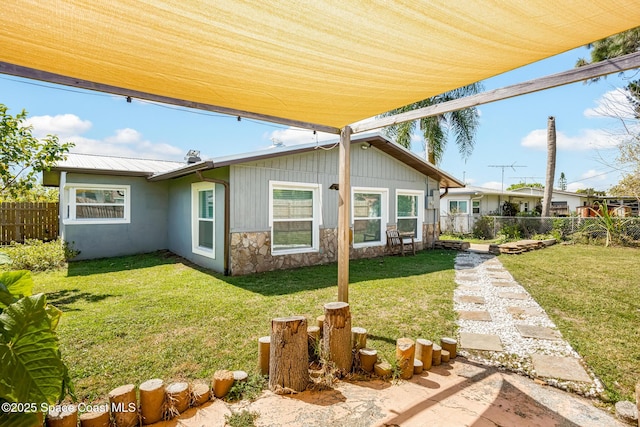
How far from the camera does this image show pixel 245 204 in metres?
6.83

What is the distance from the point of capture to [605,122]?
988cm

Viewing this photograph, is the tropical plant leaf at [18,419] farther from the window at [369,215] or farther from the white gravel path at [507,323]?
the window at [369,215]

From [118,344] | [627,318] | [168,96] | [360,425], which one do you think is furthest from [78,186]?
[627,318]

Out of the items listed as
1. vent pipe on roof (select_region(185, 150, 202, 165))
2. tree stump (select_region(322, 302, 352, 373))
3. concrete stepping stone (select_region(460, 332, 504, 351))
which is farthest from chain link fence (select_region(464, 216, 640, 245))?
tree stump (select_region(322, 302, 352, 373))

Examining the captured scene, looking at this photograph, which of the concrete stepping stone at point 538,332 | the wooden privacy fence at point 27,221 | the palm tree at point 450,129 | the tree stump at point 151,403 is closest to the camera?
the tree stump at point 151,403

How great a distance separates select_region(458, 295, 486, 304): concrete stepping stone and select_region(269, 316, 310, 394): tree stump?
11.3 feet

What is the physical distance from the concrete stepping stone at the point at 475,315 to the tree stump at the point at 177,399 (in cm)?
348

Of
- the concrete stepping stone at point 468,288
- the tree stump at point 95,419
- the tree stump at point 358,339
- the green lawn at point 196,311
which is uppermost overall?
the tree stump at point 358,339

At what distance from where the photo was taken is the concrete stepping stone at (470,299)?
500 centimetres

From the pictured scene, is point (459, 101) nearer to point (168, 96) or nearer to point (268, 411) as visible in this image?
point (168, 96)

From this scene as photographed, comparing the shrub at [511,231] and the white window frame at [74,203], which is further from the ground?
the white window frame at [74,203]

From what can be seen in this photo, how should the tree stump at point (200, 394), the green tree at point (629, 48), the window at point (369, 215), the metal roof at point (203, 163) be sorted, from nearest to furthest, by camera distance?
the tree stump at point (200, 394) < the metal roof at point (203, 163) < the window at point (369, 215) < the green tree at point (629, 48)

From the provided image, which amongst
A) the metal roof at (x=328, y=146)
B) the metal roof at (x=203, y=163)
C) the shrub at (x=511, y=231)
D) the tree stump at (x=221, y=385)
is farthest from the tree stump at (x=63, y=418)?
the shrub at (x=511, y=231)

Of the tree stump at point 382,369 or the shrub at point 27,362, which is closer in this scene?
the shrub at point 27,362
